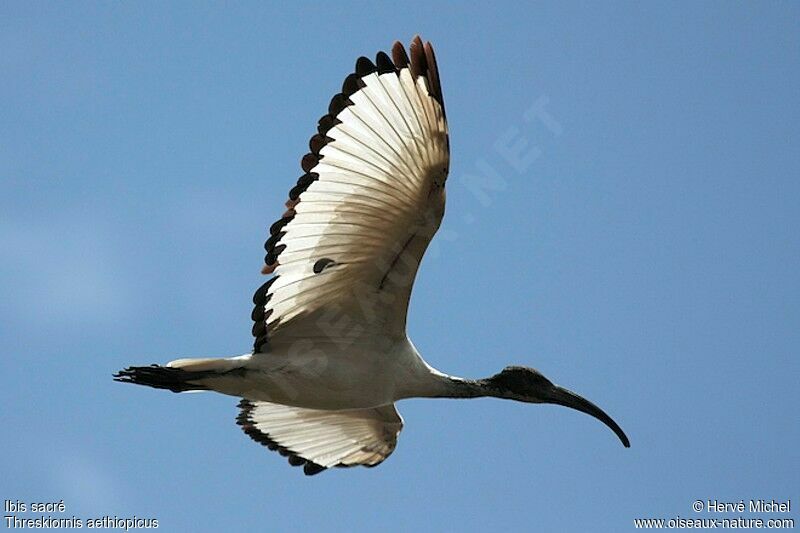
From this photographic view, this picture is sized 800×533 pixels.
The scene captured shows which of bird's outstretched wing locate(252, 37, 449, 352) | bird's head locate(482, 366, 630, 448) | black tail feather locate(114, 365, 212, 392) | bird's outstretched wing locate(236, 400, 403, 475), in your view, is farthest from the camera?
bird's outstretched wing locate(236, 400, 403, 475)

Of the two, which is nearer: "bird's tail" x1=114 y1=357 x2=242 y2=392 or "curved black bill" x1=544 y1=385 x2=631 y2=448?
"bird's tail" x1=114 y1=357 x2=242 y2=392

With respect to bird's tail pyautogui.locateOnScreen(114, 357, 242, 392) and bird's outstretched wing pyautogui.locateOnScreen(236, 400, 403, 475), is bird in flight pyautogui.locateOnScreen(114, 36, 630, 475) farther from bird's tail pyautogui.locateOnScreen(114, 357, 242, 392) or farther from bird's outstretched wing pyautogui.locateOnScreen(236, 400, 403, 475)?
bird's outstretched wing pyautogui.locateOnScreen(236, 400, 403, 475)

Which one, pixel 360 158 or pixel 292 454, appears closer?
pixel 360 158

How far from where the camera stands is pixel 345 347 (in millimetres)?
10742

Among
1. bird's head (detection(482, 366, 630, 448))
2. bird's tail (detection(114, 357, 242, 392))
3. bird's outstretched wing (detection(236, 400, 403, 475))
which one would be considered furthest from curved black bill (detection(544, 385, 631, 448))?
bird's tail (detection(114, 357, 242, 392))

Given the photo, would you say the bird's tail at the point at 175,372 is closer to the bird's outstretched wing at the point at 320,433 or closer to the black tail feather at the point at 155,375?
the black tail feather at the point at 155,375

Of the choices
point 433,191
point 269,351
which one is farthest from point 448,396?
point 433,191

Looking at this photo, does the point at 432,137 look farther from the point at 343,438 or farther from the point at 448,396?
the point at 343,438

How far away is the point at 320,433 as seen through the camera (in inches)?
492

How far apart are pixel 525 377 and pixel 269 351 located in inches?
93.4

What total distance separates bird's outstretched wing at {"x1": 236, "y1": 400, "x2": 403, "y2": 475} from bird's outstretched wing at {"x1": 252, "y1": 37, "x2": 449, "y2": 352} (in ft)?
6.86

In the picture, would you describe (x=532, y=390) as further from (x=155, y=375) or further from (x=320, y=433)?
(x=155, y=375)

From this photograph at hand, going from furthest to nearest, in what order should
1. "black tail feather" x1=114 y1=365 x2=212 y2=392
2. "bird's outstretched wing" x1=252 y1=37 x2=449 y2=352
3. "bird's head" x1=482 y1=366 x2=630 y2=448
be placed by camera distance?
1. "bird's head" x1=482 y1=366 x2=630 y2=448
2. "black tail feather" x1=114 y1=365 x2=212 y2=392
3. "bird's outstretched wing" x1=252 y1=37 x2=449 y2=352

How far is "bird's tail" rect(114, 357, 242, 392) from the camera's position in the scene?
10.3 metres
